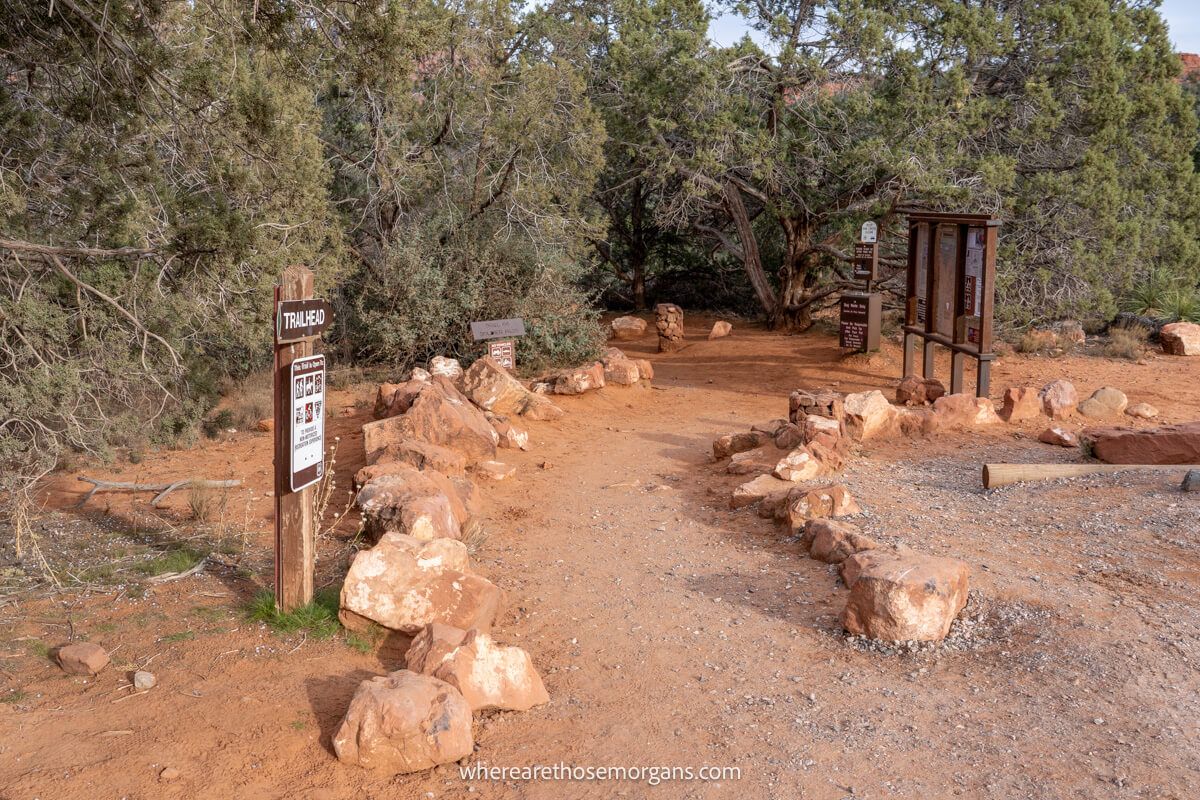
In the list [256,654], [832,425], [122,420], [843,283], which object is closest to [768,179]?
[843,283]

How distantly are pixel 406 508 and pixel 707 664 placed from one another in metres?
2.32

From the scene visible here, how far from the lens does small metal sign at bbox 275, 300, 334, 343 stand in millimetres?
5172

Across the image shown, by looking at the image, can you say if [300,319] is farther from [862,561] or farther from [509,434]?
[509,434]

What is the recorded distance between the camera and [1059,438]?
9.15 meters

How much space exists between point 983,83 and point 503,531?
10954mm

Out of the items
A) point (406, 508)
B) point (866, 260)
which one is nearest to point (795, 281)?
point (866, 260)

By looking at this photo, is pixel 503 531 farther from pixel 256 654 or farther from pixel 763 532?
pixel 256 654

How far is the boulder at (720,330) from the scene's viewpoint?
1697cm

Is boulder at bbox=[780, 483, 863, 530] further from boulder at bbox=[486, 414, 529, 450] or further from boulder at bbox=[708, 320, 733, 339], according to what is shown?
boulder at bbox=[708, 320, 733, 339]

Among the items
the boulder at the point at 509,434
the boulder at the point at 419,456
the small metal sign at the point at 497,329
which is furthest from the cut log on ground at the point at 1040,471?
the small metal sign at the point at 497,329

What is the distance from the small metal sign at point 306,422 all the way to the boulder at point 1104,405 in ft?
26.6

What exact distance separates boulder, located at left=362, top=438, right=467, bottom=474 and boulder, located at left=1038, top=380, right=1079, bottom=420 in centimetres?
594

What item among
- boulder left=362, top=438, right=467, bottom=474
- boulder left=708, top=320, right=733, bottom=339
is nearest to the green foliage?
boulder left=362, top=438, right=467, bottom=474

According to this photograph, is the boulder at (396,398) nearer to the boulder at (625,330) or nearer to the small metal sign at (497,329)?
the small metal sign at (497,329)
